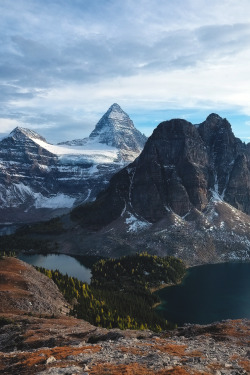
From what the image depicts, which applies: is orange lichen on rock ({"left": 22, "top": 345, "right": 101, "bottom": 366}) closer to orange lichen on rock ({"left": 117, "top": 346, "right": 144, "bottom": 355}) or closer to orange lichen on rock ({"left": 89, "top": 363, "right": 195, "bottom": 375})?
orange lichen on rock ({"left": 117, "top": 346, "right": 144, "bottom": 355})

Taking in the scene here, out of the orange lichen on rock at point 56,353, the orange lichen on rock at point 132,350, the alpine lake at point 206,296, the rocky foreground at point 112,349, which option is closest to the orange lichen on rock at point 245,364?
the rocky foreground at point 112,349

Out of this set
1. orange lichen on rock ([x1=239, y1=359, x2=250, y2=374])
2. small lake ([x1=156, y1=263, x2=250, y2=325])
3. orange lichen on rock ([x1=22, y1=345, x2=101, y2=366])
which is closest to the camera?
orange lichen on rock ([x1=22, y1=345, x2=101, y2=366])

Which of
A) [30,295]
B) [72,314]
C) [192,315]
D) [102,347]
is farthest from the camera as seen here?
[192,315]

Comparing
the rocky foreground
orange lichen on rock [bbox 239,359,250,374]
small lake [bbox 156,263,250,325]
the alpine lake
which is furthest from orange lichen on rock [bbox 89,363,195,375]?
small lake [bbox 156,263,250,325]

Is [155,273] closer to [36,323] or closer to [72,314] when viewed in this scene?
→ [72,314]

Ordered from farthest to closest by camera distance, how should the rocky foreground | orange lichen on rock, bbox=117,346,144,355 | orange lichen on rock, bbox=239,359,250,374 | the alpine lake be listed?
the alpine lake → orange lichen on rock, bbox=117,346,144,355 → orange lichen on rock, bbox=239,359,250,374 → the rocky foreground

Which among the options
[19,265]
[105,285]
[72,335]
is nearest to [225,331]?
[72,335]
